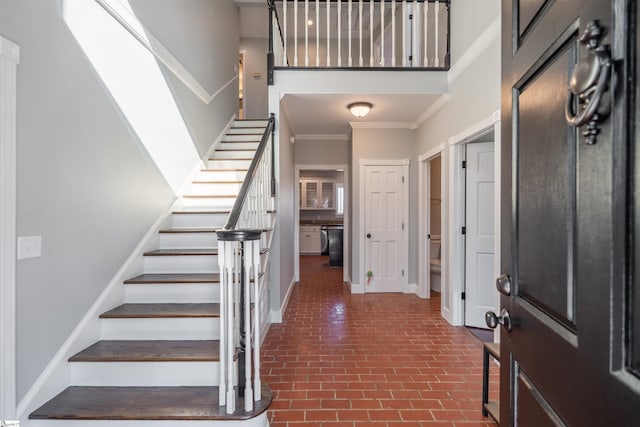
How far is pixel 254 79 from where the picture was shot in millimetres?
7020

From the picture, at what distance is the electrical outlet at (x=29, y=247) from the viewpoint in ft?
5.30

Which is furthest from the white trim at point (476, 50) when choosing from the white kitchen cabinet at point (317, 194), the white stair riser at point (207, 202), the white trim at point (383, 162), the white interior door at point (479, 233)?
the white kitchen cabinet at point (317, 194)

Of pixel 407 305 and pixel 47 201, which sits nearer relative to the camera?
pixel 47 201

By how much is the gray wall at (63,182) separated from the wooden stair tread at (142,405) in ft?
0.72

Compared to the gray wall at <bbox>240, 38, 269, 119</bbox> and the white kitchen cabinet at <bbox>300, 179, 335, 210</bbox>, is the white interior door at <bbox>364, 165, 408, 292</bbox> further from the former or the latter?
the white kitchen cabinet at <bbox>300, 179, 335, 210</bbox>

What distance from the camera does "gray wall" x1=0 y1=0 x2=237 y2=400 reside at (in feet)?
5.37

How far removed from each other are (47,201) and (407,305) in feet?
12.8

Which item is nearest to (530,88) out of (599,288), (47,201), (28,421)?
(599,288)

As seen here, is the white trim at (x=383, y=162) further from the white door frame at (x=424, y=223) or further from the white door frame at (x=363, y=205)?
the white door frame at (x=424, y=223)

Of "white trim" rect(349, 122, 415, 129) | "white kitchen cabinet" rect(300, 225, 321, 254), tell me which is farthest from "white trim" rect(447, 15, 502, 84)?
"white kitchen cabinet" rect(300, 225, 321, 254)

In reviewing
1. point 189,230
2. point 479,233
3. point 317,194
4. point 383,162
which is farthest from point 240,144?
point 317,194

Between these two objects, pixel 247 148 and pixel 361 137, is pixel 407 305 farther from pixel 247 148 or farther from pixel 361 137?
pixel 247 148

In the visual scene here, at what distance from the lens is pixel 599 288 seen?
1.88 feet

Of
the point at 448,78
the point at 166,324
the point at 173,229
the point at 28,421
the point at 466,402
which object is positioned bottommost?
the point at 466,402
